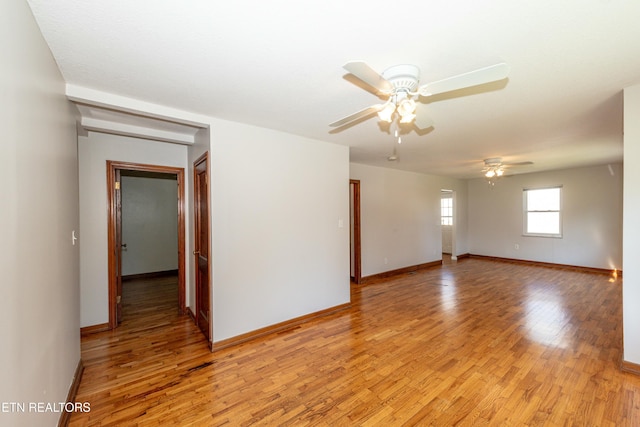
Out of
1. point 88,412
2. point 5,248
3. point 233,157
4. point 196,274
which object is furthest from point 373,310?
point 5,248

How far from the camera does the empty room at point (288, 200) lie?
136 cm

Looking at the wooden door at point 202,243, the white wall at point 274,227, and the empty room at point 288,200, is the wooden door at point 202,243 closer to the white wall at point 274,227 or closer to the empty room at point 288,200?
the empty room at point 288,200

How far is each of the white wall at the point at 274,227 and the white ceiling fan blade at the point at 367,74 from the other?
1.85 meters

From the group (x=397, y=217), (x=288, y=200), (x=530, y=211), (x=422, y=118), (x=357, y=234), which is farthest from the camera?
(x=530, y=211)

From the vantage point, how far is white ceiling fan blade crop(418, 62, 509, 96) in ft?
4.43

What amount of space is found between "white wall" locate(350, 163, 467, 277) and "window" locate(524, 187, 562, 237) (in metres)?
1.93

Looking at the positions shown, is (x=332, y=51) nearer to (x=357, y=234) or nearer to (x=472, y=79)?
(x=472, y=79)

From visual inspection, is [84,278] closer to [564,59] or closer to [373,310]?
[373,310]

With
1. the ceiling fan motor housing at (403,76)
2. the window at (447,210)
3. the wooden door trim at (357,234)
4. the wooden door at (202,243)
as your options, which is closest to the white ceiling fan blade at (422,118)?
the ceiling fan motor housing at (403,76)

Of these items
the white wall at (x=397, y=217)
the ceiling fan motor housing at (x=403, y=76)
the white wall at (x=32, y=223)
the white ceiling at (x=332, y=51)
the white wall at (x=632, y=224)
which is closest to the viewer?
the white wall at (x=32, y=223)

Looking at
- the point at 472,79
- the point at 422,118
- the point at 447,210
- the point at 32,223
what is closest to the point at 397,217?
the point at 447,210

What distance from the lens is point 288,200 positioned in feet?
11.0

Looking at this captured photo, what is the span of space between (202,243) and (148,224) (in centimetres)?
354

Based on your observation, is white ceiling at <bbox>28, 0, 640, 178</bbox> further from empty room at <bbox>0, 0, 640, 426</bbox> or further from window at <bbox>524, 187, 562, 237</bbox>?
window at <bbox>524, 187, 562, 237</bbox>
